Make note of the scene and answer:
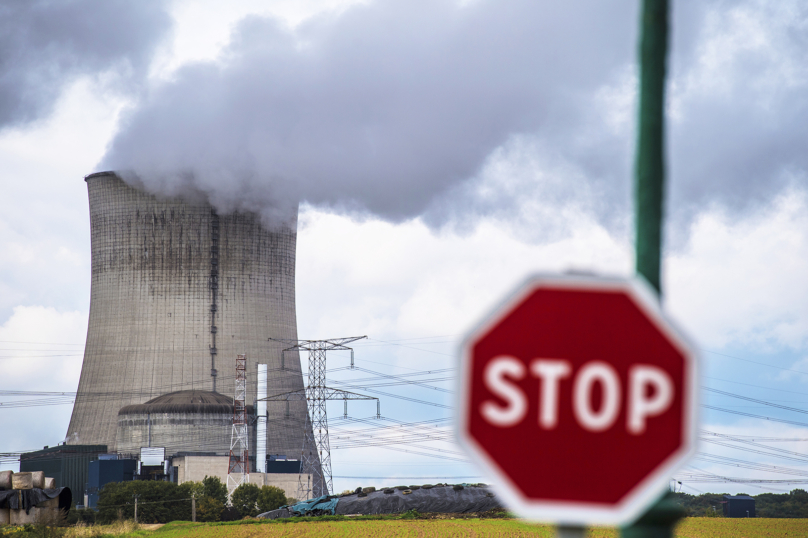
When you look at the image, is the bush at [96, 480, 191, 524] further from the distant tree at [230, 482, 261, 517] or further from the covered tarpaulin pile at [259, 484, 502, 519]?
the covered tarpaulin pile at [259, 484, 502, 519]

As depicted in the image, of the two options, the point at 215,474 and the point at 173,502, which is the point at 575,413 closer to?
the point at 173,502

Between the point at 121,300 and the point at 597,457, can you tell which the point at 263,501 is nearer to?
the point at 121,300

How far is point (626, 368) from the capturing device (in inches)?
78.0

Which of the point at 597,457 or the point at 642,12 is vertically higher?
the point at 642,12

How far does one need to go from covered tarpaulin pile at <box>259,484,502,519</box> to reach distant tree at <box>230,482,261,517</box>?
4.02 m

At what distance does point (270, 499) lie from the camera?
141 feet

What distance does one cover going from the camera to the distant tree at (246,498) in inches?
1692

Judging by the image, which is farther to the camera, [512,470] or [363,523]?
[363,523]

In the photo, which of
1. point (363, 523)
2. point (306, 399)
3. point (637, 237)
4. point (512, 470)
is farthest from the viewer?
point (306, 399)

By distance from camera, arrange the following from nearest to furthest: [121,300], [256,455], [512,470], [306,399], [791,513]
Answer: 1. [512,470]
2. [121,300]
3. [306,399]
4. [256,455]
5. [791,513]

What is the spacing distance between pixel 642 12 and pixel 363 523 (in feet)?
103

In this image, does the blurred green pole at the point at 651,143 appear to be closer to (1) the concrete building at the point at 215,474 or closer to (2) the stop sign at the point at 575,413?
(2) the stop sign at the point at 575,413

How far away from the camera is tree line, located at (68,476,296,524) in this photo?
42.4m

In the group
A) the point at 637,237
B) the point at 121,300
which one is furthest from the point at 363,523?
the point at 637,237
